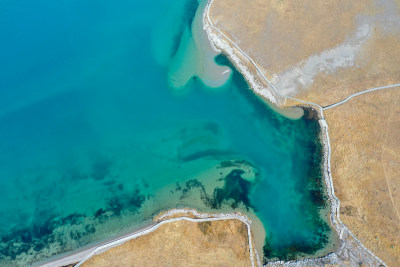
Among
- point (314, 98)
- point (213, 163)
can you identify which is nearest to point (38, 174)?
point (213, 163)

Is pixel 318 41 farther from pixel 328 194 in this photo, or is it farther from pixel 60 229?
pixel 60 229

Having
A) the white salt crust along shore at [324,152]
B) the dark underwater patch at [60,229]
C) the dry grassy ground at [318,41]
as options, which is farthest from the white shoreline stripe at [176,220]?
the dry grassy ground at [318,41]

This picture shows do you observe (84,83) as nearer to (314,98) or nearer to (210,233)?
(210,233)

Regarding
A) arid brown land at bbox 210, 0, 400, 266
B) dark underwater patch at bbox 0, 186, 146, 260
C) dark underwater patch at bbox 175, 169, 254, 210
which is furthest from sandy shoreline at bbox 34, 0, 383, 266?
dark underwater patch at bbox 175, 169, 254, 210

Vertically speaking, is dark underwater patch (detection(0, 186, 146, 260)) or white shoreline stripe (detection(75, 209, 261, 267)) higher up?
dark underwater patch (detection(0, 186, 146, 260))

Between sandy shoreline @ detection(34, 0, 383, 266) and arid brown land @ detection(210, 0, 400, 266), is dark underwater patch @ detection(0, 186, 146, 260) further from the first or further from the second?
arid brown land @ detection(210, 0, 400, 266)

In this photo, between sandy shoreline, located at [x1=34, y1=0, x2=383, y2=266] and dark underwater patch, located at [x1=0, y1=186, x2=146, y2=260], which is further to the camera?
dark underwater patch, located at [x1=0, y1=186, x2=146, y2=260]
